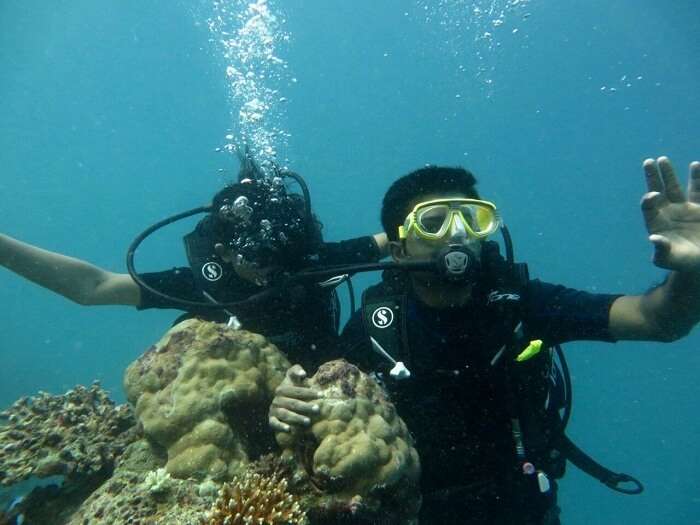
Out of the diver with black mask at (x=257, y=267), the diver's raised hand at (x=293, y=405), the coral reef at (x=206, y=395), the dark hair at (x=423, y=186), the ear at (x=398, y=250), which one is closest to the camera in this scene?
the diver's raised hand at (x=293, y=405)

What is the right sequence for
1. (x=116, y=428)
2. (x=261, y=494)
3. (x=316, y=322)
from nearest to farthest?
(x=261, y=494), (x=116, y=428), (x=316, y=322)

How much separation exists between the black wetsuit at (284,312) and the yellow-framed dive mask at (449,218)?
1.42m

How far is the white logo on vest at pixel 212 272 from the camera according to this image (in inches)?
201

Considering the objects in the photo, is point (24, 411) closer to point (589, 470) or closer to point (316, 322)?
point (316, 322)

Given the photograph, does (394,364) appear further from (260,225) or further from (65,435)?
(65,435)

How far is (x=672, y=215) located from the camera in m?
3.18

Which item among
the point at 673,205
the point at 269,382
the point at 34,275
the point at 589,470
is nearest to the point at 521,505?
the point at 589,470

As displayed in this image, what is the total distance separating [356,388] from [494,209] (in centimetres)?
207

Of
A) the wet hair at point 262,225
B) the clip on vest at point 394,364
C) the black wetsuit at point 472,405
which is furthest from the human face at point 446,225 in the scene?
the wet hair at point 262,225

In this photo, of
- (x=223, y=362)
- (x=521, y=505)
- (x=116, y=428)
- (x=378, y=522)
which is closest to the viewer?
(x=378, y=522)

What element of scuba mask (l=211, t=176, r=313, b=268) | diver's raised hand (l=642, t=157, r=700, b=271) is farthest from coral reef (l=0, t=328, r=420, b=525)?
diver's raised hand (l=642, t=157, r=700, b=271)

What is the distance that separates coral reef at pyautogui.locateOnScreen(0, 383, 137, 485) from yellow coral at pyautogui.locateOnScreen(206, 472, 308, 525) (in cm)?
172

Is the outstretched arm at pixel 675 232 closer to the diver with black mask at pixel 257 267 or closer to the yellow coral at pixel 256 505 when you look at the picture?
the yellow coral at pixel 256 505

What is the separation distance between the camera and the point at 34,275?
484 centimetres
